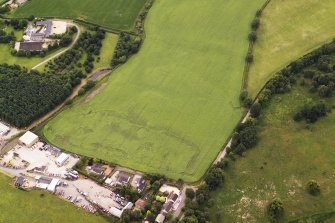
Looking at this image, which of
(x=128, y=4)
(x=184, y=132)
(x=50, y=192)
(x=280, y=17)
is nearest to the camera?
(x=50, y=192)

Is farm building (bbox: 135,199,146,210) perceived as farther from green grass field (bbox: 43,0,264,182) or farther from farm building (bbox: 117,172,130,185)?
green grass field (bbox: 43,0,264,182)

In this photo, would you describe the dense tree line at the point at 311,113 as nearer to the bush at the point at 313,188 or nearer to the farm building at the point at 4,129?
the bush at the point at 313,188

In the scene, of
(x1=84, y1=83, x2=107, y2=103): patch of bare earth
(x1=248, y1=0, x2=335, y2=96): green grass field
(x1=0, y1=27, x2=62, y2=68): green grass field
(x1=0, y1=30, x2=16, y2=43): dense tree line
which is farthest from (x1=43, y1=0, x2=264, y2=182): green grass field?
(x1=0, y1=30, x2=16, y2=43): dense tree line

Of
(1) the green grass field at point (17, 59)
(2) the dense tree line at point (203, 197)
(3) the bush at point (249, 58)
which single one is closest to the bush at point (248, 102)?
(3) the bush at point (249, 58)

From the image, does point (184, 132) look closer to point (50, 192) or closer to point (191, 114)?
point (191, 114)

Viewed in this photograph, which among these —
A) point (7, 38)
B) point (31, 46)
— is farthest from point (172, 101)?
point (7, 38)

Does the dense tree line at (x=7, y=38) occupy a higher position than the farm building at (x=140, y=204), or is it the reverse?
the dense tree line at (x=7, y=38)

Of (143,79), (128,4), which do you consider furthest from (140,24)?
(143,79)
